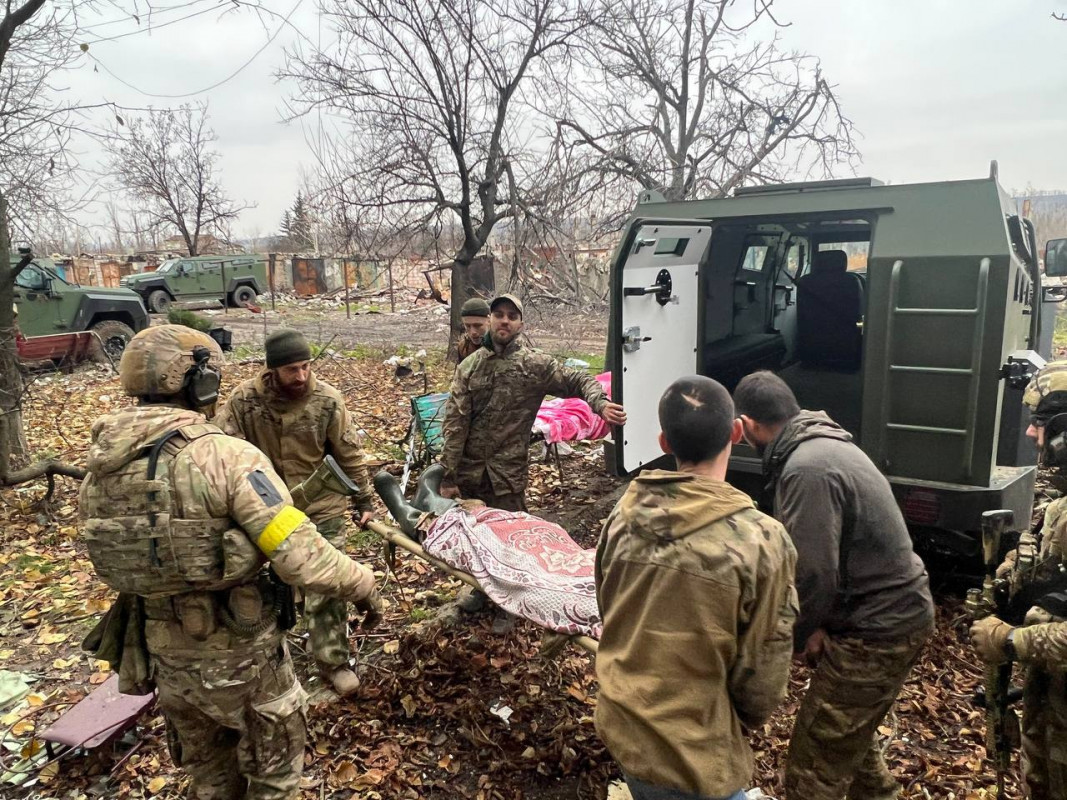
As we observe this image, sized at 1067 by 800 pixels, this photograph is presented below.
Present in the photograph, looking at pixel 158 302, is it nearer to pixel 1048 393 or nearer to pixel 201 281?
pixel 201 281

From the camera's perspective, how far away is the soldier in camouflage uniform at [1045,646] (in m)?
2.00

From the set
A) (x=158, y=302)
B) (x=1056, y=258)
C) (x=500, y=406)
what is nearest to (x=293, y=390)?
(x=500, y=406)

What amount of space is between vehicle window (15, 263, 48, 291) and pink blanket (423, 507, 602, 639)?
11.5m

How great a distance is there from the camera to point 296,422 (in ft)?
11.6

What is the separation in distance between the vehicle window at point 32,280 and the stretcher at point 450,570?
11129 mm

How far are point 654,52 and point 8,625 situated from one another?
9.83m

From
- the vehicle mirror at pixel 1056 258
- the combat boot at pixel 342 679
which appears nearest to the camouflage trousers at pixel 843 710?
the combat boot at pixel 342 679

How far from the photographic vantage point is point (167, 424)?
6.96 feet

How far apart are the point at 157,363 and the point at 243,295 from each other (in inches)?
893

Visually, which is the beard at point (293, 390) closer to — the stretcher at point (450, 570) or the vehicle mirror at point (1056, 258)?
the stretcher at point (450, 570)

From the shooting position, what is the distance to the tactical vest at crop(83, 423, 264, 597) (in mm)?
2059

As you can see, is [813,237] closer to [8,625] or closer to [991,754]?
[991,754]

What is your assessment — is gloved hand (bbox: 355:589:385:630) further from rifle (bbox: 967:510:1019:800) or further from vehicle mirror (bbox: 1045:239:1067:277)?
vehicle mirror (bbox: 1045:239:1067:277)

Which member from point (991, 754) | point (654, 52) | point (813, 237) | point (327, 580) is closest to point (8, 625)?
point (327, 580)
